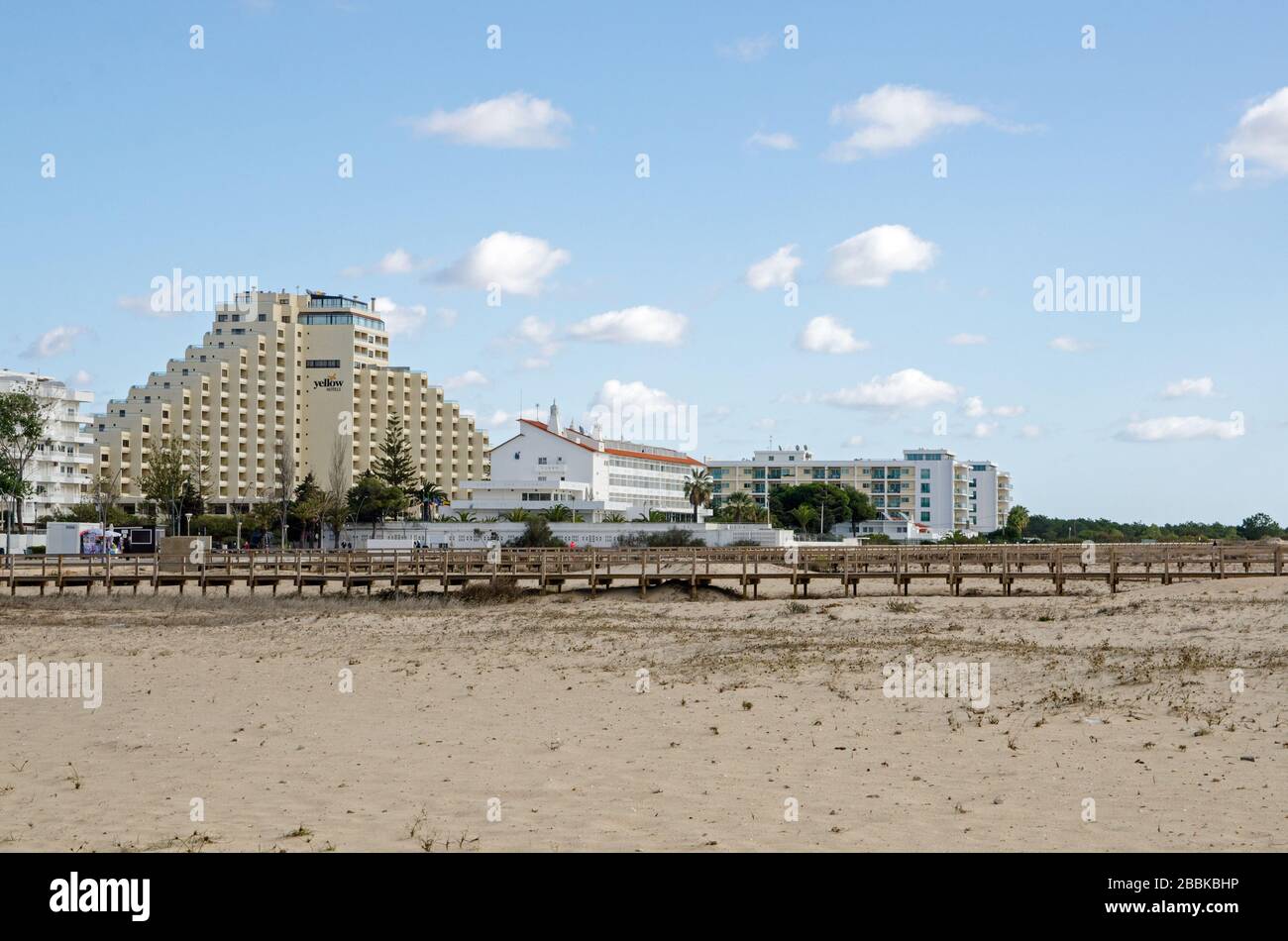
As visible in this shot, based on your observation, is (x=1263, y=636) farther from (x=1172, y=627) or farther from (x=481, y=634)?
Result: (x=481, y=634)

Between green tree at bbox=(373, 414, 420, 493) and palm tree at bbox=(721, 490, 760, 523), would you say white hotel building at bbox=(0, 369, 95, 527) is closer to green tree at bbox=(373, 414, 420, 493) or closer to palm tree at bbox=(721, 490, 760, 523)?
green tree at bbox=(373, 414, 420, 493)

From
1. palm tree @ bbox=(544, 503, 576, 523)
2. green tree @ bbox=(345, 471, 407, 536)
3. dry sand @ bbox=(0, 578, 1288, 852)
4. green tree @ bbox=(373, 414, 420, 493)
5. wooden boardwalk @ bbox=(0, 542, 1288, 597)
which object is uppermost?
green tree @ bbox=(373, 414, 420, 493)

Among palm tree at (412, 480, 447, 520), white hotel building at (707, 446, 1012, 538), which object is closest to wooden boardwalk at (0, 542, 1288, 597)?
palm tree at (412, 480, 447, 520)

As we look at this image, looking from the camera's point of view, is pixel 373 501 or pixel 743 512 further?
pixel 743 512

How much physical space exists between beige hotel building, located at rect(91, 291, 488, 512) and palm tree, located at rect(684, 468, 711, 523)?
35138mm

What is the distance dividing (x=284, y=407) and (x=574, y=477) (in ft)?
146

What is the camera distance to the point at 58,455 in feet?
372

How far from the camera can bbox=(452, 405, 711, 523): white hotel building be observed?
111250mm

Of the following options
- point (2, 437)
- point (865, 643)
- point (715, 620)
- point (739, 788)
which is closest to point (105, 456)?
point (2, 437)

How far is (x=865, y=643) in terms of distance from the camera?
25375 millimetres

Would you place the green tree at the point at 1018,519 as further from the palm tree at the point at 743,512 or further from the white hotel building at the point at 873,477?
the palm tree at the point at 743,512

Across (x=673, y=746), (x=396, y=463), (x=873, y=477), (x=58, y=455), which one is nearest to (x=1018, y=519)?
(x=873, y=477)

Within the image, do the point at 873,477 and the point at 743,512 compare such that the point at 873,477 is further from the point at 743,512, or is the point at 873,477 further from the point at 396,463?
the point at 396,463
